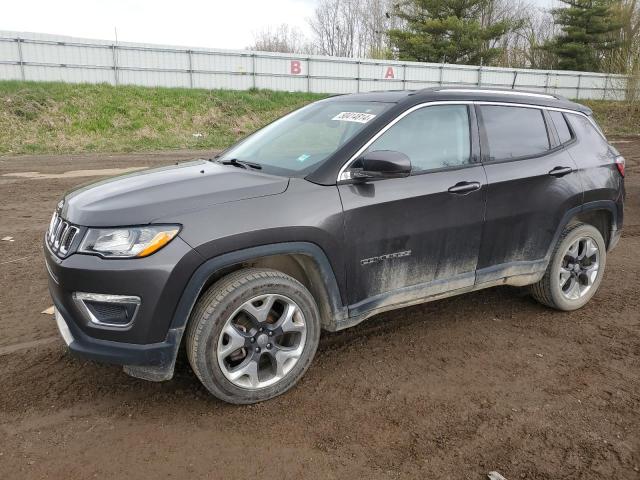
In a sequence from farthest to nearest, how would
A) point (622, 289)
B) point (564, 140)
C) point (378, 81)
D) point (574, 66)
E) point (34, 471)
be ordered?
point (574, 66) < point (378, 81) < point (622, 289) < point (564, 140) < point (34, 471)

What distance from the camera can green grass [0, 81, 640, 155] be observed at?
1788cm

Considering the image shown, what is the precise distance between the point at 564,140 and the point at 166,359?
3471mm

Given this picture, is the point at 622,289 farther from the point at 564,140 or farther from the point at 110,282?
the point at 110,282

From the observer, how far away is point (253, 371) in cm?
298

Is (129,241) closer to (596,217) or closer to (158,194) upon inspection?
(158,194)

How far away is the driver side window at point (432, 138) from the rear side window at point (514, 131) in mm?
220

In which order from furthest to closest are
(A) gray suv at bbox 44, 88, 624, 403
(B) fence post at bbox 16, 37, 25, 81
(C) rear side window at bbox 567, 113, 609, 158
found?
(B) fence post at bbox 16, 37, 25, 81 → (C) rear side window at bbox 567, 113, 609, 158 → (A) gray suv at bbox 44, 88, 624, 403

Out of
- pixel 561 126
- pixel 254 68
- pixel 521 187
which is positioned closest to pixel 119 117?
pixel 254 68

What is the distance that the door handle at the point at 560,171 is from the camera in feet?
13.0

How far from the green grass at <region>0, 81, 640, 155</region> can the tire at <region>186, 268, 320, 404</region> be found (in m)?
15.7

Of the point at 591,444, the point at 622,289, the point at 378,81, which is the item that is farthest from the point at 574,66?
the point at 591,444

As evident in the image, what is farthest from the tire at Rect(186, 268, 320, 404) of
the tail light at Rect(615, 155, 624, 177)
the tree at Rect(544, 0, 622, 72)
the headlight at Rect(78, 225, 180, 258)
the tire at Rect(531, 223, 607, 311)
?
the tree at Rect(544, 0, 622, 72)

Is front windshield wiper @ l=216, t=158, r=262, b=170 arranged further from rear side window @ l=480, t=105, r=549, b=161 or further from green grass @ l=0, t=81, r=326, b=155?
green grass @ l=0, t=81, r=326, b=155

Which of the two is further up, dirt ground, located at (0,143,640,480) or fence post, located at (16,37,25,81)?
fence post, located at (16,37,25,81)
